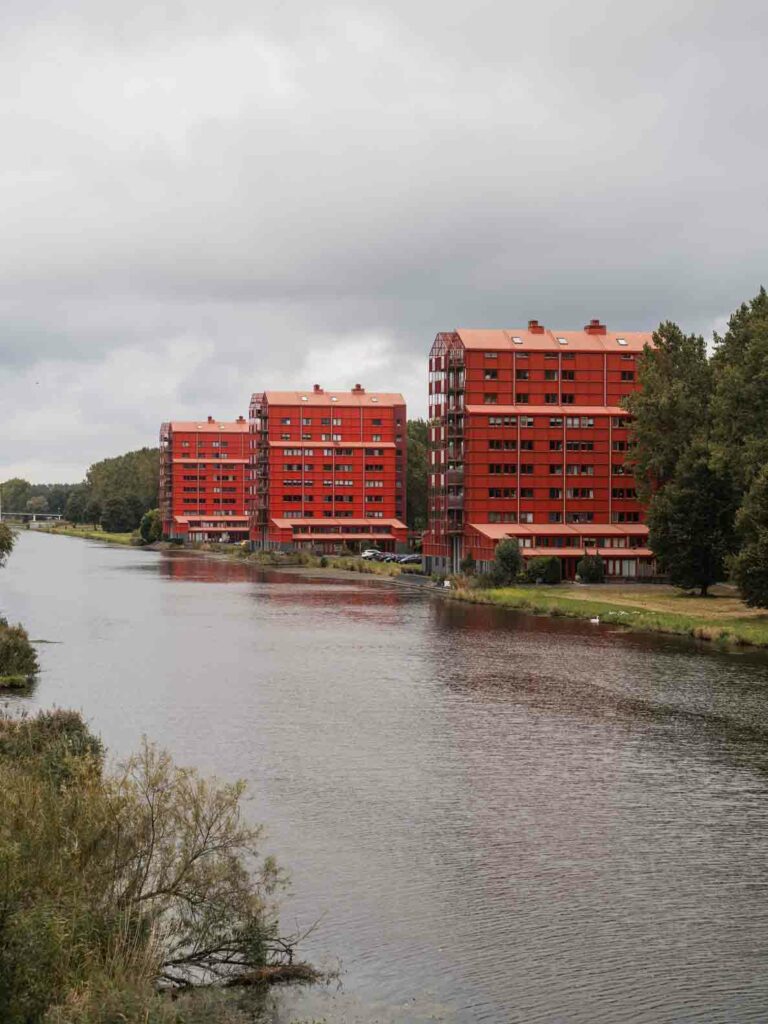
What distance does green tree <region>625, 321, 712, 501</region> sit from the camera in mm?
101000

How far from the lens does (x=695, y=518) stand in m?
94.3

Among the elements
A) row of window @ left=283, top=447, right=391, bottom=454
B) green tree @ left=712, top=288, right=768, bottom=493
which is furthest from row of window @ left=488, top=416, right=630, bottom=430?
row of window @ left=283, top=447, right=391, bottom=454

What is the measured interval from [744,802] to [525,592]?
219 feet

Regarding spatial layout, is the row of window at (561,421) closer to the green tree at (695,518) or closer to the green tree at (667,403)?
the green tree at (667,403)

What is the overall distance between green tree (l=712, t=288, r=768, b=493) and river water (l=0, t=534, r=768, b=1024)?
14424 mm

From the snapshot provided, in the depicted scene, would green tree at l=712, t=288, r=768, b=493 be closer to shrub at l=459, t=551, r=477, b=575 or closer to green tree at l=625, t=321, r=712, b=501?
green tree at l=625, t=321, r=712, b=501

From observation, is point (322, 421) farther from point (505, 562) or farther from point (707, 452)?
point (707, 452)

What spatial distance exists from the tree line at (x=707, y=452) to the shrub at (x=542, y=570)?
9992 millimetres

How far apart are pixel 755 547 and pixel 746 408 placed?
42.9ft

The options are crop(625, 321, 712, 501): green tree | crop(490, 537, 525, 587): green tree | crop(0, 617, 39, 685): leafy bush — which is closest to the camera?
crop(0, 617, 39, 685): leafy bush

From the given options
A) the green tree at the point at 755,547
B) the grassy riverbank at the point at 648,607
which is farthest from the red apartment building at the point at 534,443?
the green tree at the point at 755,547

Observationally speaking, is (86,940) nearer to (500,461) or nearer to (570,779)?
(570,779)

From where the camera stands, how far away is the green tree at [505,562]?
10719 cm

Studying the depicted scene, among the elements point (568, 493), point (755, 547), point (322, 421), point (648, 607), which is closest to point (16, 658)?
point (755, 547)
